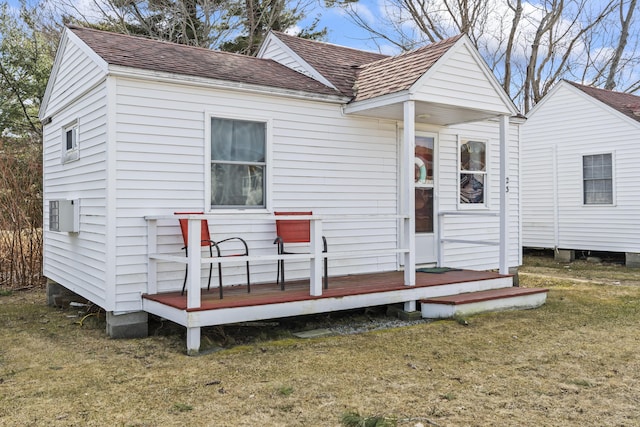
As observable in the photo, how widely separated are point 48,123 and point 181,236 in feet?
12.8

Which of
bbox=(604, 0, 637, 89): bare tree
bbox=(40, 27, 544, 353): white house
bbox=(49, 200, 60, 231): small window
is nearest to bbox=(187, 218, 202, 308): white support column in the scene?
bbox=(40, 27, 544, 353): white house

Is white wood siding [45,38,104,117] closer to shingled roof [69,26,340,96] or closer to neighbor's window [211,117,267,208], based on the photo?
shingled roof [69,26,340,96]

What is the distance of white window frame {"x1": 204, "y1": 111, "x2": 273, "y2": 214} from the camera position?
634 centimetres

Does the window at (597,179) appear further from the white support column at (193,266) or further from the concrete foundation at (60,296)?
the concrete foundation at (60,296)

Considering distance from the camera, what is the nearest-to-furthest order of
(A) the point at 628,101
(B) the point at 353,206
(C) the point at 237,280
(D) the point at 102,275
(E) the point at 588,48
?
(D) the point at 102,275
(C) the point at 237,280
(B) the point at 353,206
(A) the point at 628,101
(E) the point at 588,48

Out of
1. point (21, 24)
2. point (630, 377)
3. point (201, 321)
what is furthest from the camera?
point (21, 24)

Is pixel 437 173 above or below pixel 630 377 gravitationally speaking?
above

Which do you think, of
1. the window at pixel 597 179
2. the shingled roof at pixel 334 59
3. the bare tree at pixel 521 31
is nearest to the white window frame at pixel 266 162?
the shingled roof at pixel 334 59

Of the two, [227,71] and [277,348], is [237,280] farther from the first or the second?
[227,71]

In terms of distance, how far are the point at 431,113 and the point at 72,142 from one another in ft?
16.0

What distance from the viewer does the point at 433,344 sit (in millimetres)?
5539

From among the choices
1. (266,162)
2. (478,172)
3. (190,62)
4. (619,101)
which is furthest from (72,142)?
(619,101)

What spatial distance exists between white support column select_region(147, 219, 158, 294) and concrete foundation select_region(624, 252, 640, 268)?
1086cm

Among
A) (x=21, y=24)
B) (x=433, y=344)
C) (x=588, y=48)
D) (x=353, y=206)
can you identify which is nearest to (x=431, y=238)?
(x=353, y=206)
